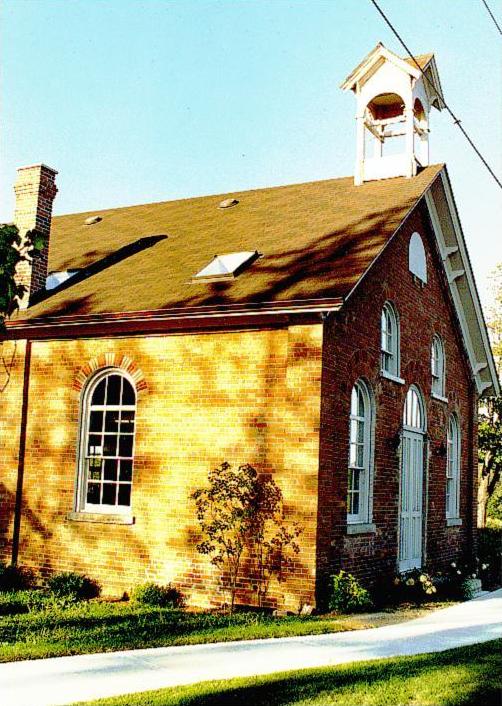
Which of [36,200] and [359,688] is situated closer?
[359,688]

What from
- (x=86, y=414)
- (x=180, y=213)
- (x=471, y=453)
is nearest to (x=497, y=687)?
(x=86, y=414)

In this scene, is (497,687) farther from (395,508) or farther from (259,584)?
(395,508)

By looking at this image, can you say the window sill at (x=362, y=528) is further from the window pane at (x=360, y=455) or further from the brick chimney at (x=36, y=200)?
the brick chimney at (x=36, y=200)

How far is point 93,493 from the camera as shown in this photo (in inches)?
574

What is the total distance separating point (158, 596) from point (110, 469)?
8.11 feet

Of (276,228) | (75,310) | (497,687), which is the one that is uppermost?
(276,228)

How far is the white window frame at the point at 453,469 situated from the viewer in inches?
750

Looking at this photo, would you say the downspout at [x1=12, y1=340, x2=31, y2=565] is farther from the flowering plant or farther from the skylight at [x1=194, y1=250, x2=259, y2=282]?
the flowering plant

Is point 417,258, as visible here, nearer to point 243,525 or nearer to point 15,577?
point 243,525

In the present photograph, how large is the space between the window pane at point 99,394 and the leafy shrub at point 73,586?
2847 millimetres

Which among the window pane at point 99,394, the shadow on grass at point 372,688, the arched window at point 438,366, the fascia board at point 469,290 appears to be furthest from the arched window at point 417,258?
the shadow on grass at point 372,688

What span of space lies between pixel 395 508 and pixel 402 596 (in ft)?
5.09

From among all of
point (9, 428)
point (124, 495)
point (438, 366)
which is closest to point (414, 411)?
point (438, 366)

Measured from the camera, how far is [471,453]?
66.4 ft
